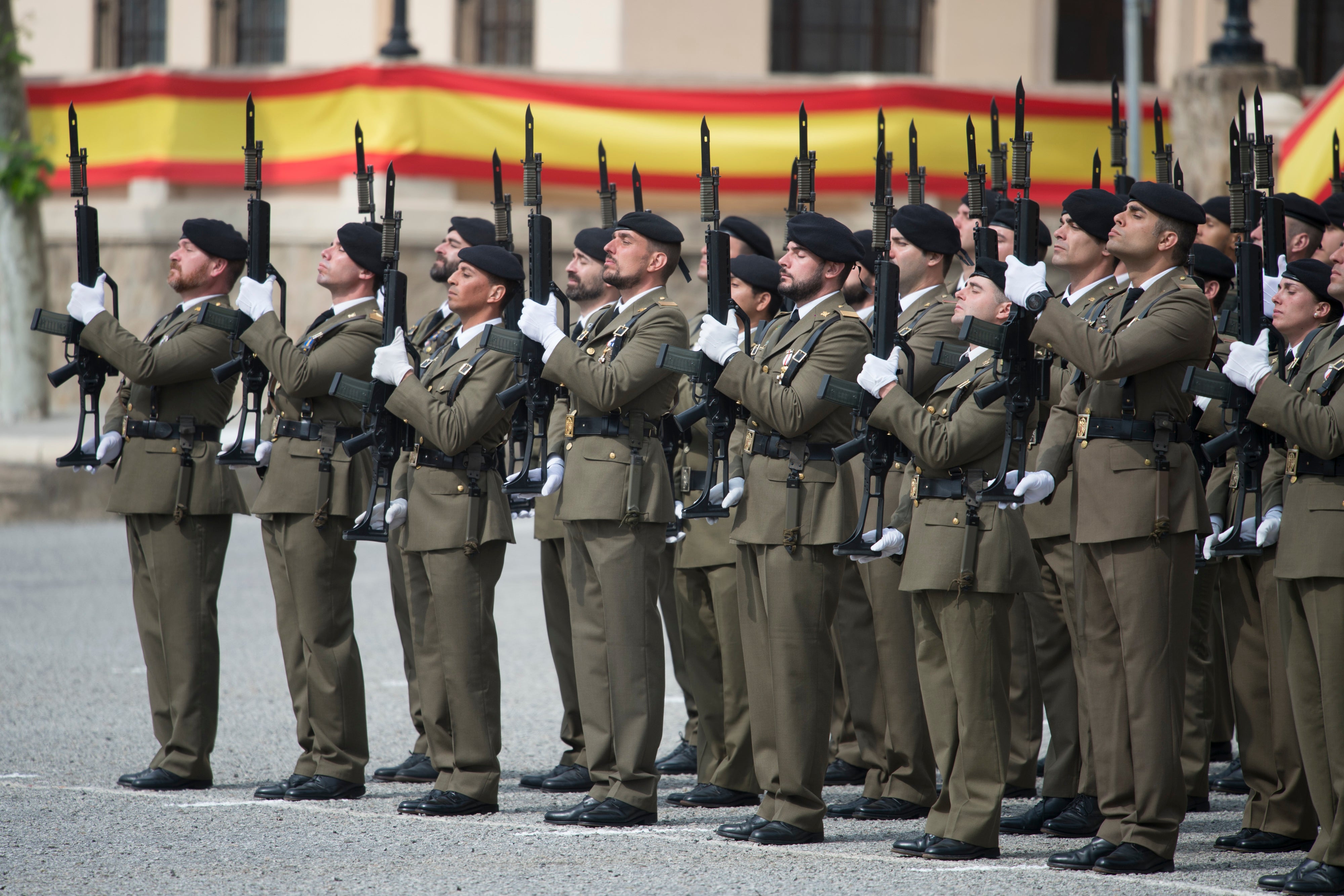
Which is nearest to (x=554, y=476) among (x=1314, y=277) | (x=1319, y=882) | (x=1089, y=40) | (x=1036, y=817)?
(x=1036, y=817)

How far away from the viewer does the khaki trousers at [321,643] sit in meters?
6.15

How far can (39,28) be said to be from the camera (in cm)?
1898

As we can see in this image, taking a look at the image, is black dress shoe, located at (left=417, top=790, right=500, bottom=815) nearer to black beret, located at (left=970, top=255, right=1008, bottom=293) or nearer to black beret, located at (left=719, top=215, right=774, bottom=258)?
black beret, located at (left=970, top=255, right=1008, bottom=293)

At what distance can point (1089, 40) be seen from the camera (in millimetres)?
18141

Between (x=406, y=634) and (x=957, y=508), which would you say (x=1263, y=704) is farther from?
(x=406, y=634)

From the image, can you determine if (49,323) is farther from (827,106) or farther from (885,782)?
(827,106)

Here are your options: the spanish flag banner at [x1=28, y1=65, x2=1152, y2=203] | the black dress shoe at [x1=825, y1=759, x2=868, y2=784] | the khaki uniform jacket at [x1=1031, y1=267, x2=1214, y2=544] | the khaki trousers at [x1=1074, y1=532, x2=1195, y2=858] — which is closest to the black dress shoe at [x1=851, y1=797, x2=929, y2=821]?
the black dress shoe at [x1=825, y1=759, x2=868, y2=784]

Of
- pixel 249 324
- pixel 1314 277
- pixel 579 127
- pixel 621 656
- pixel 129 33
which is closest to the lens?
pixel 1314 277

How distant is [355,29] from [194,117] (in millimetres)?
2893

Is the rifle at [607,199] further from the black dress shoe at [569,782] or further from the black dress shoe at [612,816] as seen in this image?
the black dress shoe at [612,816]

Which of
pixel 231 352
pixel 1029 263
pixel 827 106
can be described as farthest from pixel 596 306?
pixel 827 106

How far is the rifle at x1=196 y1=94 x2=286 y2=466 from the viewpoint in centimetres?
630

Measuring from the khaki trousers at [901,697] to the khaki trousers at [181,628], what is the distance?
7.90 feet

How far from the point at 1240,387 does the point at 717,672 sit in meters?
2.33
